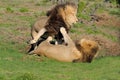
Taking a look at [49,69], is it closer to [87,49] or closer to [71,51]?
[71,51]

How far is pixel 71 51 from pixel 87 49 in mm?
362

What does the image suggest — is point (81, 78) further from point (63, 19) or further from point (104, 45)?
point (104, 45)

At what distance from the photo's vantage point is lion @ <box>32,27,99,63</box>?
9125 millimetres

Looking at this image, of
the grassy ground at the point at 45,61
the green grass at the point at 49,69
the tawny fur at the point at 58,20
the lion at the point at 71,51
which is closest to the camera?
the green grass at the point at 49,69

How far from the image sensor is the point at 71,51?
910 centimetres

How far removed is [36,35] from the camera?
32.6ft

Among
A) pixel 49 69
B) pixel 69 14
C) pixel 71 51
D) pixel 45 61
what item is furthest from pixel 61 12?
pixel 49 69

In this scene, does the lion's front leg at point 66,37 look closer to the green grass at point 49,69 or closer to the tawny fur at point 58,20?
the tawny fur at point 58,20

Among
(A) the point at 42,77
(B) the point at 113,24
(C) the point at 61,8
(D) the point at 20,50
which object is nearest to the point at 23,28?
(D) the point at 20,50

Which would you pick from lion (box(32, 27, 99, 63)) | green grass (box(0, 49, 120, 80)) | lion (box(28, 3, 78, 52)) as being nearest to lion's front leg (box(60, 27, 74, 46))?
lion (box(32, 27, 99, 63))

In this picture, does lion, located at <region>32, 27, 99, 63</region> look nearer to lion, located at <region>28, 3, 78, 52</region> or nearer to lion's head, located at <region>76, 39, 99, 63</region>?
lion's head, located at <region>76, 39, 99, 63</region>

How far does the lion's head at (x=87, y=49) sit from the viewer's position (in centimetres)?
917

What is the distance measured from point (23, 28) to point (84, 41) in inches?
192

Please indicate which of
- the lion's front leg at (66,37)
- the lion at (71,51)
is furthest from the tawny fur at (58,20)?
the lion at (71,51)
